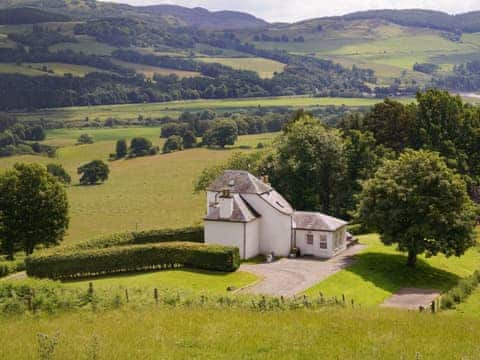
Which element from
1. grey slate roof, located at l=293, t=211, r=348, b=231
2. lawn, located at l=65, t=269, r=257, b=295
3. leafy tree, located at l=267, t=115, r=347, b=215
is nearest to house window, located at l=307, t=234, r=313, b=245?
grey slate roof, located at l=293, t=211, r=348, b=231

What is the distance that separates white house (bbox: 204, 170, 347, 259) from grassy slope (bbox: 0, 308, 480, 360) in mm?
27643

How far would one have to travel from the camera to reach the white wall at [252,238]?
54.6 metres

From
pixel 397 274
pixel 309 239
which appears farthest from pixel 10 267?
pixel 397 274

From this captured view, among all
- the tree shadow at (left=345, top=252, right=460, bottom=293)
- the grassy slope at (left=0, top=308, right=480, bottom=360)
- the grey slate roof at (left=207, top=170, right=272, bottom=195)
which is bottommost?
→ the tree shadow at (left=345, top=252, right=460, bottom=293)

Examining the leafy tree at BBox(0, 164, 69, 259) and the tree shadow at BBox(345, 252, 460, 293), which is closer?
the tree shadow at BBox(345, 252, 460, 293)

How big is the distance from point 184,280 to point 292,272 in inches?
321

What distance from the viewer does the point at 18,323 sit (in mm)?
24047

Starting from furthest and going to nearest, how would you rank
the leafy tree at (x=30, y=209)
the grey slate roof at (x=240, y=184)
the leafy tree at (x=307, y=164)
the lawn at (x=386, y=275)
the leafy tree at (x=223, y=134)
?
the leafy tree at (x=223, y=134), the leafy tree at (x=307, y=164), the leafy tree at (x=30, y=209), the grey slate roof at (x=240, y=184), the lawn at (x=386, y=275)

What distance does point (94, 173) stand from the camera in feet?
385

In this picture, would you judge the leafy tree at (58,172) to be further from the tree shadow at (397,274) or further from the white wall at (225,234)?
the tree shadow at (397,274)

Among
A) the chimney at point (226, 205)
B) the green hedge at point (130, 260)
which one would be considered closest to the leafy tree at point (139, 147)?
the chimney at point (226, 205)

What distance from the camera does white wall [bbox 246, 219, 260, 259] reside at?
5456cm

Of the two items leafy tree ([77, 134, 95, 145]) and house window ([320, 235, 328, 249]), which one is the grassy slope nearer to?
house window ([320, 235, 328, 249])

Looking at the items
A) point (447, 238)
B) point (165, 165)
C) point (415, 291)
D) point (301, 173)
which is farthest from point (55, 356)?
point (165, 165)
